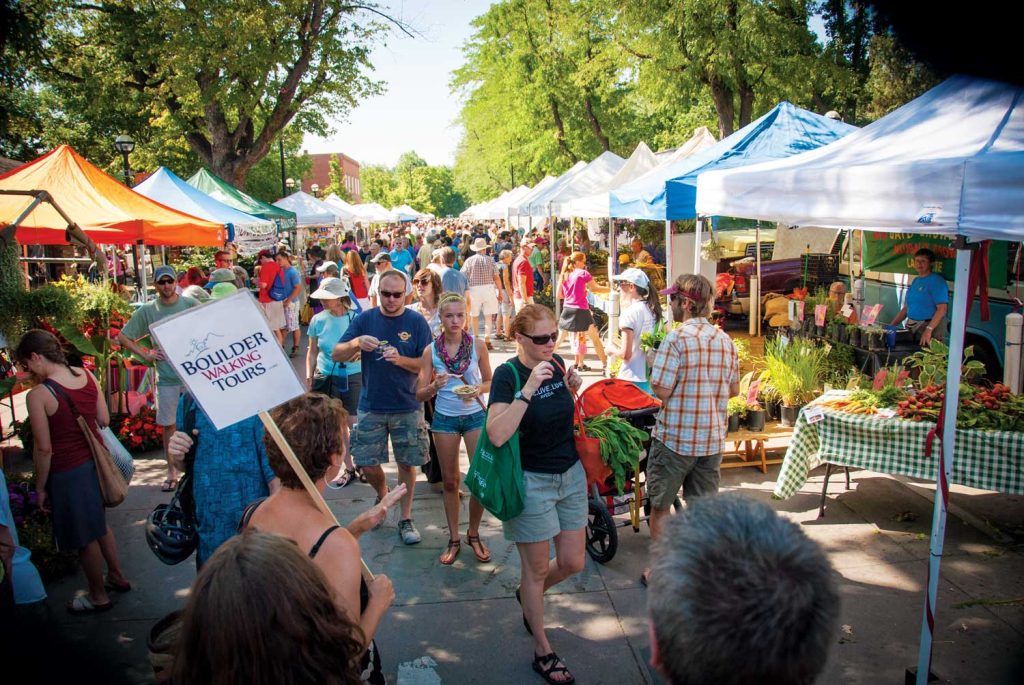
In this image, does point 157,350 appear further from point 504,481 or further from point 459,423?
point 504,481

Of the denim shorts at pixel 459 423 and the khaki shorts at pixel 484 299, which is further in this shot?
the khaki shorts at pixel 484 299

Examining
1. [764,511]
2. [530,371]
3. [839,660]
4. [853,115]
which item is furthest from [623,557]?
[853,115]

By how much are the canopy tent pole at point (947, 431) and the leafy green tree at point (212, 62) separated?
1894cm

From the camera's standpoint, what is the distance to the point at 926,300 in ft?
25.6

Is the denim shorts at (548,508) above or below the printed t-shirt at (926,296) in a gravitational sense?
below

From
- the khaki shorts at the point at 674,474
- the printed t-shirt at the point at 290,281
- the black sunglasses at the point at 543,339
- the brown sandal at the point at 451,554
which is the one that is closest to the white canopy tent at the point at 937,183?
the khaki shorts at the point at 674,474

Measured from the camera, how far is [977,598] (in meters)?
4.34

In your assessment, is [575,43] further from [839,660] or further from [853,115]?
[839,660]

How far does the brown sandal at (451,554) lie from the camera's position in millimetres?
4996

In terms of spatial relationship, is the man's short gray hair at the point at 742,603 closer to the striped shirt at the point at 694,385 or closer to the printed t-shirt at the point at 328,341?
the striped shirt at the point at 694,385

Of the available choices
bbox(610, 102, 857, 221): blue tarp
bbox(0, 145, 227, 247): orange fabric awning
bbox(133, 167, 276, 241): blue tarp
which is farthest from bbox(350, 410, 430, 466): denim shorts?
bbox(133, 167, 276, 241): blue tarp

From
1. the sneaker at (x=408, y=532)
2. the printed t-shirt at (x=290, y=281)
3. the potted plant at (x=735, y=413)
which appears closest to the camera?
the sneaker at (x=408, y=532)

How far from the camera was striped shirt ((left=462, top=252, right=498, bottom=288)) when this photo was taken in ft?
39.8

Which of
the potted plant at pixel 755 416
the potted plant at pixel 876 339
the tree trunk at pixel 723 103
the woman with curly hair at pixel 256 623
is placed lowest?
the potted plant at pixel 755 416
